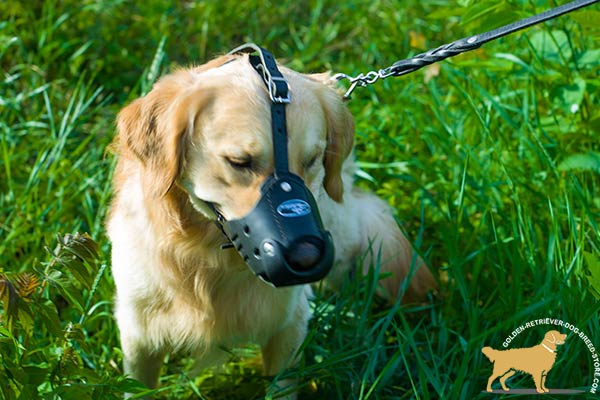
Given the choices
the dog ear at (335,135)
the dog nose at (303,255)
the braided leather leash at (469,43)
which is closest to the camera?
the dog nose at (303,255)

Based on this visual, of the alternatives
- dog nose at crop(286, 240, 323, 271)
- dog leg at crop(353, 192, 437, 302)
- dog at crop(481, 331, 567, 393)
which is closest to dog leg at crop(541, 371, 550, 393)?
dog at crop(481, 331, 567, 393)

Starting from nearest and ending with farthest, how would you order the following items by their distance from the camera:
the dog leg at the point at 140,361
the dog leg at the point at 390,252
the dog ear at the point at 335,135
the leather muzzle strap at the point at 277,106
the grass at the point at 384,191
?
the leather muzzle strap at the point at 277,106 < the dog ear at the point at 335,135 < the grass at the point at 384,191 < the dog leg at the point at 140,361 < the dog leg at the point at 390,252

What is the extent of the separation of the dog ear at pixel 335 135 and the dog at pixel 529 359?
0.69m

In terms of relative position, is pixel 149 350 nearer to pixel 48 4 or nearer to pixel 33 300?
pixel 33 300

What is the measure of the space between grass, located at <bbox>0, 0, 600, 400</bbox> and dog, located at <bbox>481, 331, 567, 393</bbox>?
1.4 inches

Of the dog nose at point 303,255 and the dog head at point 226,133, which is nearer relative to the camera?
the dog nose at point 303,255

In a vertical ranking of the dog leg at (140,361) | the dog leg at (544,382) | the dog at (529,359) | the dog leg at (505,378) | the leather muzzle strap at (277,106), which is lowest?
the dog leg at (140,361)

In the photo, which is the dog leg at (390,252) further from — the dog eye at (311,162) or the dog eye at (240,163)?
the dog eye at (240,163)

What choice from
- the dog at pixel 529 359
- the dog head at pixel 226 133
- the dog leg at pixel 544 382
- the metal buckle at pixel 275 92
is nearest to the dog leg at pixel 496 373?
the dog at pixel 529 359

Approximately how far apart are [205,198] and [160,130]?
0.83ft

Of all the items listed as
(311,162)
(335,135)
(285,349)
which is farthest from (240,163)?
(285,349)

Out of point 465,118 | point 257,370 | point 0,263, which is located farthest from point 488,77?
point 0,263

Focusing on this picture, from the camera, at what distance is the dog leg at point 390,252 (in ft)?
10.0

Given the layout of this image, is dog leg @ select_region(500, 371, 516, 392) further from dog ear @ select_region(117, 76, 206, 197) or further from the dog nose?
dog ear @ select_region(117, 76, 206, 197)
